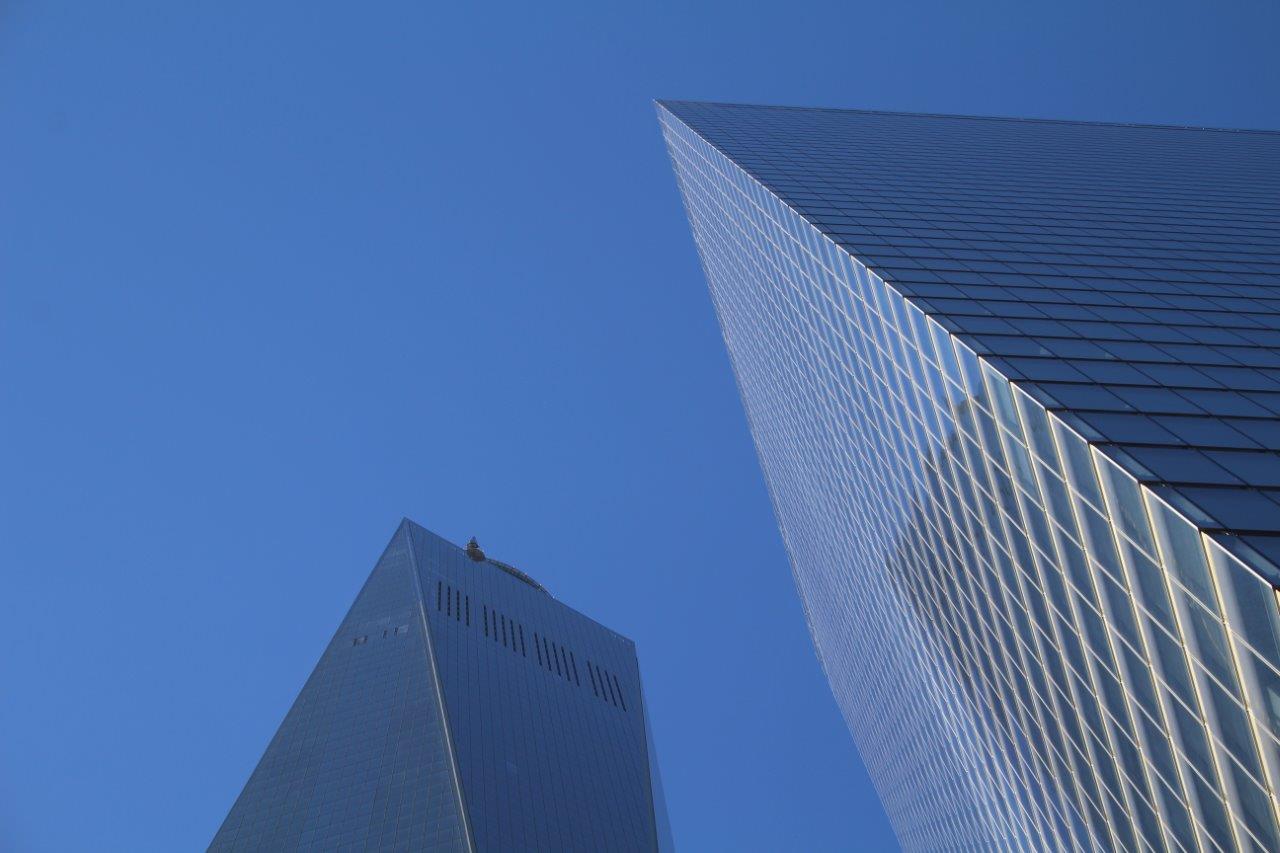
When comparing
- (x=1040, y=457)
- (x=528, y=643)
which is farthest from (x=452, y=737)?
(x=1040, y=457)

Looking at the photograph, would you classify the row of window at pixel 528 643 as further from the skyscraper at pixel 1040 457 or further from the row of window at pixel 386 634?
the skyscraper at pixel 1040 457

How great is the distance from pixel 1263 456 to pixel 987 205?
35.6 meters

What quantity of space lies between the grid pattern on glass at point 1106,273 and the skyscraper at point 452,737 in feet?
163

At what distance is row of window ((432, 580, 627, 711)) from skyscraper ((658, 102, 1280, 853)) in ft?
123

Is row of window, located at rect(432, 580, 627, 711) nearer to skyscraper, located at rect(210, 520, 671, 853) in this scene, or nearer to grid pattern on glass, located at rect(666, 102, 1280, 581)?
skyscraper, located at rect(210, 520, 671, 853)

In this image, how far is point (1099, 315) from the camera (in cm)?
3030

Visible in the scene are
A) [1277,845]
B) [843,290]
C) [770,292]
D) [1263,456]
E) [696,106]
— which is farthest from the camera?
[696,106]

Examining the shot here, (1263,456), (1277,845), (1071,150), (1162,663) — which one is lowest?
(1277,845)

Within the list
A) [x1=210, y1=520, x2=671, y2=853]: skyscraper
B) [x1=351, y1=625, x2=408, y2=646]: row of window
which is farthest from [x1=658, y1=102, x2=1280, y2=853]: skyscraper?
[x1=351, y1=625, x2=408, y2=646]: row of window

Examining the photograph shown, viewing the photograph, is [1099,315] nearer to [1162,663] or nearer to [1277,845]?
[1162,663]

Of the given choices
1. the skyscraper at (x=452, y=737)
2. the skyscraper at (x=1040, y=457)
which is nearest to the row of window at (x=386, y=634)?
the skyscraper at (x=452, y=737)

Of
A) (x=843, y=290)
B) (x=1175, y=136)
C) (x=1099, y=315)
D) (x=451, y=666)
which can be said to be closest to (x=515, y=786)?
(x=451, y=666)

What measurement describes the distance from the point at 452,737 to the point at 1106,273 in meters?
61.1

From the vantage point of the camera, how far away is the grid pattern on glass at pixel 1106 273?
1978 centimetres
